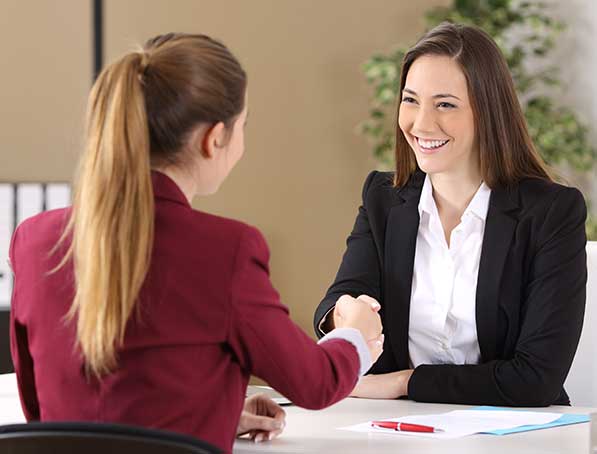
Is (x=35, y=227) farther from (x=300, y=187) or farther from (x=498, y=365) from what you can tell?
(x=300, y=187)

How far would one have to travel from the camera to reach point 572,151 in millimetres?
5121

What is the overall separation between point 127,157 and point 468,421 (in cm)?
90

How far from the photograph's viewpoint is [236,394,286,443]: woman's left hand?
1.82m

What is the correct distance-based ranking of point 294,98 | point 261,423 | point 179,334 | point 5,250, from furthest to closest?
point 294,98
point 5,250
point 261,423
point 179,334

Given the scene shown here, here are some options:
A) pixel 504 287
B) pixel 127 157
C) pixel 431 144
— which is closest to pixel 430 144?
pixel 431 144

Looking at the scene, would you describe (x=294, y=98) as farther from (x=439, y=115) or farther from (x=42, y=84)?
(x=439, y=115)

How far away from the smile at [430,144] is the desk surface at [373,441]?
0.65 meters

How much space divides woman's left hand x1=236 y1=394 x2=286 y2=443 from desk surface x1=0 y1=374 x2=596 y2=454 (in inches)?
0.7

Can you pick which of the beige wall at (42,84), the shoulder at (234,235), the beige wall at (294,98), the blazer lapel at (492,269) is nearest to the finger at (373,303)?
the blazer lapel at (492,269)

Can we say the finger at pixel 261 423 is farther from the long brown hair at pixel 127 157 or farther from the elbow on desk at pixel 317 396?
the long brown hair at pixel 127 157

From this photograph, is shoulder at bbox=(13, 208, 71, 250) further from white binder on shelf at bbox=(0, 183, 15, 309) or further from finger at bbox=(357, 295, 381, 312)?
white binder on shelf at bbox=(0, 183, 15, 309)

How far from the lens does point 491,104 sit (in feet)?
7.93

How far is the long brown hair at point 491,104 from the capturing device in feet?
7.91

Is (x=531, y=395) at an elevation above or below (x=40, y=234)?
below
